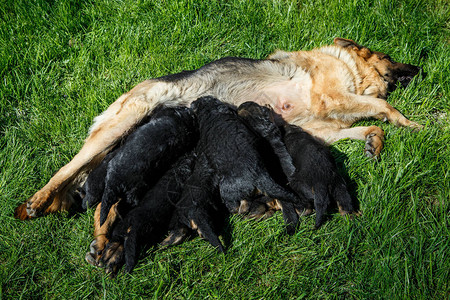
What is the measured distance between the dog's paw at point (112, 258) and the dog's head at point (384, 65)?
3.58 m

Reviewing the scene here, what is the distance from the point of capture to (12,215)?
350 cm

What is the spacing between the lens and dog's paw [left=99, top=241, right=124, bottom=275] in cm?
302

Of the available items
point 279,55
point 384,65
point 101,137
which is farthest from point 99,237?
point 384,65

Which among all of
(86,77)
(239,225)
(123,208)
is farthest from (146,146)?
(86,77)

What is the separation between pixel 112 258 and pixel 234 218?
1.10m

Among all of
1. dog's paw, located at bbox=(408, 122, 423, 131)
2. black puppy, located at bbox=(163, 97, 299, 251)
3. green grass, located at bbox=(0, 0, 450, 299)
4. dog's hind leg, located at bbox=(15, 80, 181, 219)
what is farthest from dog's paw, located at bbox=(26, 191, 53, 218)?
dog's paw, located at bbox=(408, 122, 423, 131)

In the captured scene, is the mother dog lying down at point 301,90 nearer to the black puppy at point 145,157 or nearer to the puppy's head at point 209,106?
the puppy's head at point 209,106

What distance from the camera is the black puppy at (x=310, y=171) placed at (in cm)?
307

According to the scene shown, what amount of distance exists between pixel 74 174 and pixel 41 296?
113cm

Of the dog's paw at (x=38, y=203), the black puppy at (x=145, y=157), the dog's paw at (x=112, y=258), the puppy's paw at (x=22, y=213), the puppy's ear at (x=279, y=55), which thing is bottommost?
the dog's paw at (x=112, y=258)

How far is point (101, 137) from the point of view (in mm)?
3730

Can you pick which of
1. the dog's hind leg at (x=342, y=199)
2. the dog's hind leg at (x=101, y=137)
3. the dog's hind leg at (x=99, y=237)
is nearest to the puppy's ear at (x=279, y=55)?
the dog's hind leg at (x=101, y=137)

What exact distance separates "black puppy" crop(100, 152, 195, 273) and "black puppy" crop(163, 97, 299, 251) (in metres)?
0.10

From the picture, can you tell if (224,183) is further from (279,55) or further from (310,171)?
(279,55)
